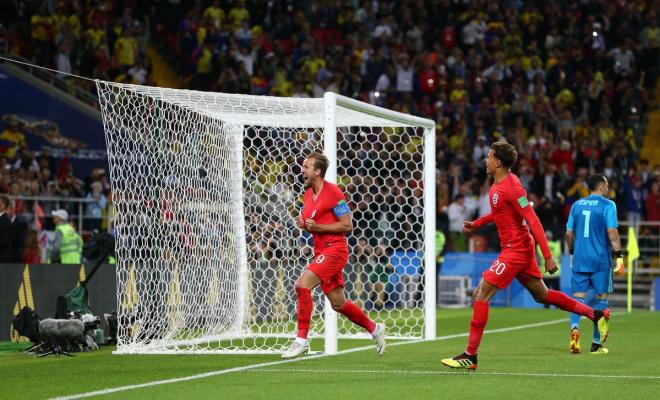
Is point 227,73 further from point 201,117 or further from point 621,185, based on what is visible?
point 201,117

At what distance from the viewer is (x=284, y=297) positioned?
1683 centimetres

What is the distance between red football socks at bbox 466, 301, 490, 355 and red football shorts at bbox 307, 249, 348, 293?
1.45 metres

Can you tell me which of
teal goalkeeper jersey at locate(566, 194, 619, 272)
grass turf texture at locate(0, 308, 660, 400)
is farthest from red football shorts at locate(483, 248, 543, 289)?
teal goalkeeper jersey at locate(566, 194, 619, 272)

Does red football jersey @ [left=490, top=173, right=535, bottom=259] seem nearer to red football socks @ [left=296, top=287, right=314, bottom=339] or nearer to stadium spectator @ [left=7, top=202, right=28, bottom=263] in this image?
red football socks @ [left=296, top=287, right=314, bottom=339]

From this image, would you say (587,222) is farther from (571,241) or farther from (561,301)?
(561,301)

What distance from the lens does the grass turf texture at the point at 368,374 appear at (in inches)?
362

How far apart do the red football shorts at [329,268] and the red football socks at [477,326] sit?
1454mm

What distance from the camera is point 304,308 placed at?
38.2 ft

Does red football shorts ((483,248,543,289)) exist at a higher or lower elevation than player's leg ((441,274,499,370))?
higher

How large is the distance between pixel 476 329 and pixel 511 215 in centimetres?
111

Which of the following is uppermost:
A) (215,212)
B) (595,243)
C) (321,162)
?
(321,162)

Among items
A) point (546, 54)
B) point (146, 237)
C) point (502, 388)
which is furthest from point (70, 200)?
→ point (546, 54)

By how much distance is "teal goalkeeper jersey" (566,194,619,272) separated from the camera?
43.6 feet

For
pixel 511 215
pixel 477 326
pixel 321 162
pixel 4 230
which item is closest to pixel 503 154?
pixel 511 215
